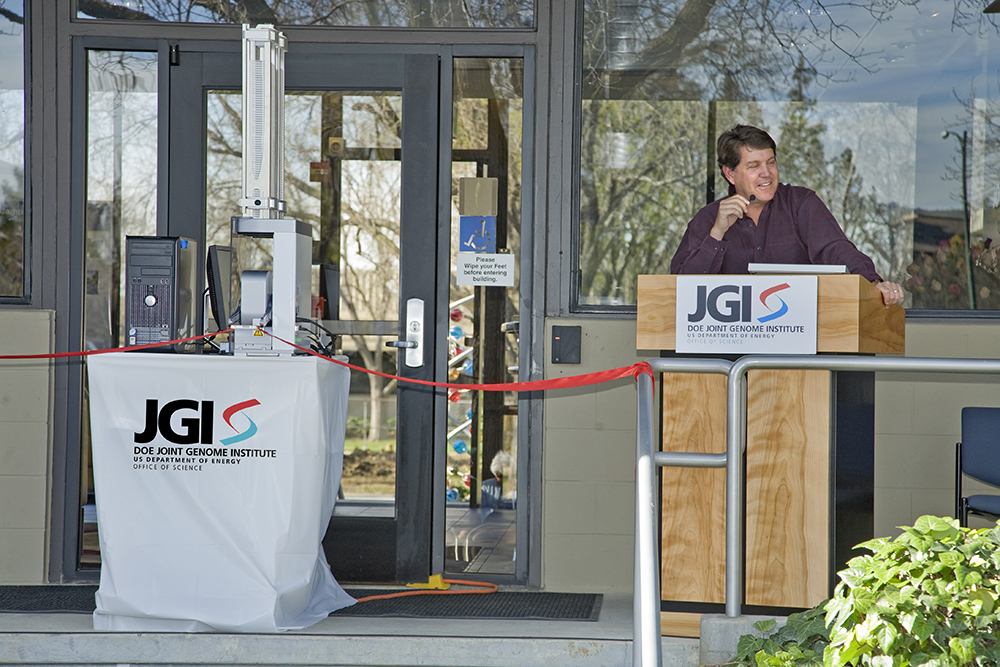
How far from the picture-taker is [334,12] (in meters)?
4.03

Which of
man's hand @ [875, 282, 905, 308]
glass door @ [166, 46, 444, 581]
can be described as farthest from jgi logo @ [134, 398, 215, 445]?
man's hand @ [875, 282, 905, 308]

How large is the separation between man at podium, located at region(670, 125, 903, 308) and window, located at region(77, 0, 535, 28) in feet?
3.57

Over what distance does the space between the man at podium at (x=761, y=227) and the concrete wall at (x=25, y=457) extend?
2539 mm

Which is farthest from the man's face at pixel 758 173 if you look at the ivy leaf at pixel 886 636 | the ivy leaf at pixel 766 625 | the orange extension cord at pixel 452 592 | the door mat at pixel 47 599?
the door mat at pixel 47 599

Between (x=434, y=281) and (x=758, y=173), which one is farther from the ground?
(x=758, y=173)

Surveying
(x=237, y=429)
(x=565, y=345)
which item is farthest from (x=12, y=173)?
(x=565, y=345)

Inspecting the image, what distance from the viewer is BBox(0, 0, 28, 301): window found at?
402 cm

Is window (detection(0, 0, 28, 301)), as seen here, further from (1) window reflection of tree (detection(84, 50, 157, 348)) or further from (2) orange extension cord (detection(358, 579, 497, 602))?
(2) orange extension cord (detection(358, 579, 497, 602))

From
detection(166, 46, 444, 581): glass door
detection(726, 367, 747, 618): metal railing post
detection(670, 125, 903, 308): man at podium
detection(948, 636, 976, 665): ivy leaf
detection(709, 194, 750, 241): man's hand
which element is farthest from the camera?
detection(166, 46, 444, 581): glass door

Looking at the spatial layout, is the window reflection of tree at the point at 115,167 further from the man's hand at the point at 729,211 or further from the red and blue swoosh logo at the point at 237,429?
the man's hand at the point at 729,211

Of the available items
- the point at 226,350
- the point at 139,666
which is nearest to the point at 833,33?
the point at 226,350

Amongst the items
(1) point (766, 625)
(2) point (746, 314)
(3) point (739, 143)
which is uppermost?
(3) point (739, 143)

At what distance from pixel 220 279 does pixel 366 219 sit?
2.47 feet

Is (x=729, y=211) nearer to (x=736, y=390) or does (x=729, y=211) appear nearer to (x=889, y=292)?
(x=889, y=292)
